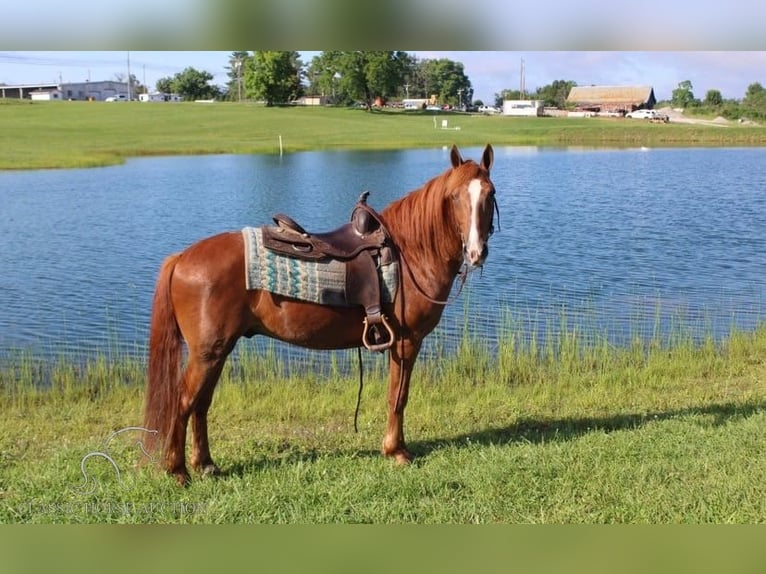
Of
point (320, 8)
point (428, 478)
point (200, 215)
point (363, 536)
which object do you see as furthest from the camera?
point (200, 215)

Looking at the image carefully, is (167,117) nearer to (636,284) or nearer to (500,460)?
(636,284)

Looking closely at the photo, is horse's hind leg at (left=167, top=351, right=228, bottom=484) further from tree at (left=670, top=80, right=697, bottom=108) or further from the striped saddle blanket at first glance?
tree at (left=670, top=80, right=697, bottom=108)

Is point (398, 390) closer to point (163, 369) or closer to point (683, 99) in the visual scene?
point (163, 369)

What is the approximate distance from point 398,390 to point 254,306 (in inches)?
45.1

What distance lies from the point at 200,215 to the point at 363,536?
1485 cm

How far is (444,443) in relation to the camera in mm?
4996

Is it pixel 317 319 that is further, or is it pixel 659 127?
pixel 659 127

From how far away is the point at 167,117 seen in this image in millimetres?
46281

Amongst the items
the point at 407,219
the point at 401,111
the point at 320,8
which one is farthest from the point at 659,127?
the point at 320,8

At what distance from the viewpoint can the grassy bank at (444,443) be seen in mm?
3670

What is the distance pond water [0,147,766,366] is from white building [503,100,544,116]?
13.9 meters

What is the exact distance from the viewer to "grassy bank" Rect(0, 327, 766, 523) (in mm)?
3670

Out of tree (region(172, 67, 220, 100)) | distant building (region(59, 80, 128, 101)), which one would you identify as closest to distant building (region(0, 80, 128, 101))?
distant building (region(59, 80, 128, 101))

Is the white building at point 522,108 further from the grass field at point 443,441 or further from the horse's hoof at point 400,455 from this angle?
the horse's hoof at point 400,455
